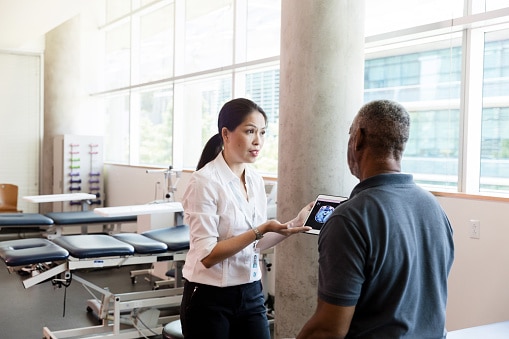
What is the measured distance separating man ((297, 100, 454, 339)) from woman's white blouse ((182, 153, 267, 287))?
2.37 feet

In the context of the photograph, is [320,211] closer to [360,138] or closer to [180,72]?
[360,138]

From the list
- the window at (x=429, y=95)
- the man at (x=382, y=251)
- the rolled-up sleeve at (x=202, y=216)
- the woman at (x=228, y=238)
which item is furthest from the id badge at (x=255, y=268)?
the window at (x=429, y=95)

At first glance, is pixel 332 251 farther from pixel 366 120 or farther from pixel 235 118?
pixel 235 118

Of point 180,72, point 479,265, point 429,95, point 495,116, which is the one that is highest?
point 180,72

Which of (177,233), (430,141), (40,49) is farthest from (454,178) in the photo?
(40,49)

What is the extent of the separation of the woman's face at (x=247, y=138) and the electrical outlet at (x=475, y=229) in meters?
1.78

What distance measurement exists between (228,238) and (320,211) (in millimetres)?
334

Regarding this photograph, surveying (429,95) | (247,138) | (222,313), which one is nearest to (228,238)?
(222,313)

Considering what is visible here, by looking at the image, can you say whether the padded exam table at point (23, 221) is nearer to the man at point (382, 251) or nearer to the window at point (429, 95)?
the window at point (429, 95)

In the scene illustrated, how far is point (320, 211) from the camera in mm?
1966

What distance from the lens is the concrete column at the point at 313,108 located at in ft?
11.1

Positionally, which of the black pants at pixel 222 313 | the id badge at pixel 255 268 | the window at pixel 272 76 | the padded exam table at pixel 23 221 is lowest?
the padded exam table at pixel 23 221

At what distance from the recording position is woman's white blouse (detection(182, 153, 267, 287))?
190 centimetres

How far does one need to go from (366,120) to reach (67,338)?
323cm
